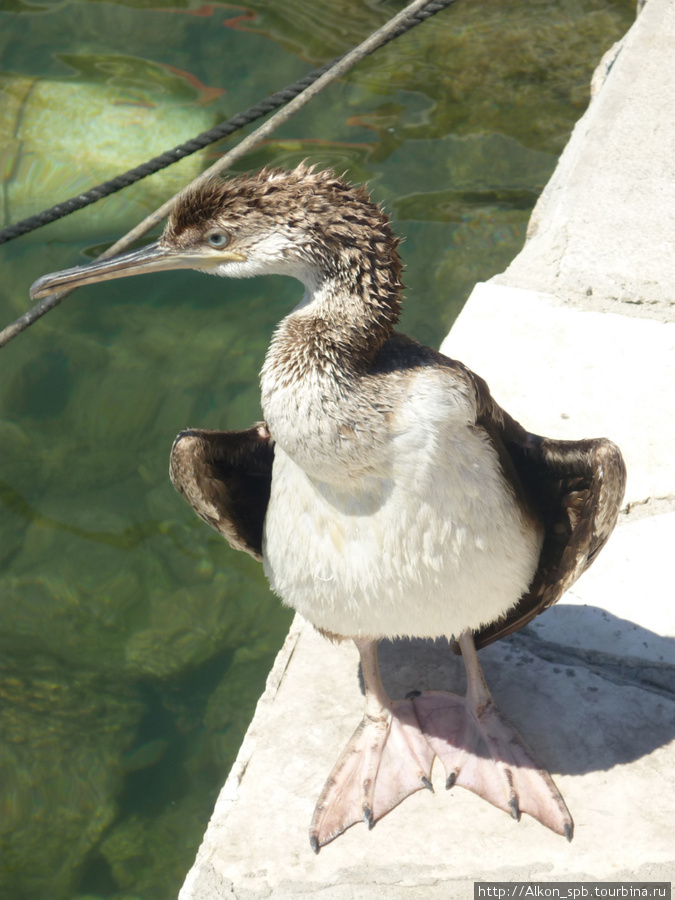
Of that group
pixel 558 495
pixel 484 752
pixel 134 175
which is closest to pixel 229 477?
pixel 558 495

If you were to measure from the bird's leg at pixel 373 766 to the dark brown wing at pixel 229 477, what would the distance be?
19.8 inches

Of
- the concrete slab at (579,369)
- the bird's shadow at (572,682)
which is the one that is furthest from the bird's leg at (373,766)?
the concrete slab at (579,369)

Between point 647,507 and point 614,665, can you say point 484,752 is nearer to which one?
point 614,665

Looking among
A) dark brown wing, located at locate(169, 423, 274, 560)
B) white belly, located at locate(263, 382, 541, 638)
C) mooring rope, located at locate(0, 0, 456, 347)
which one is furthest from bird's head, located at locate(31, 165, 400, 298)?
mooring rope, located at locate(0, 0, 456, 347)

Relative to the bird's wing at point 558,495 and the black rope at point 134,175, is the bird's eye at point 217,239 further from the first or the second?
the black rope at point 134,175

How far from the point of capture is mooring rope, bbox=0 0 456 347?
3869 mm

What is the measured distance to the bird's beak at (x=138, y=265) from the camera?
242 cm

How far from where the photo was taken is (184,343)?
5145 mm

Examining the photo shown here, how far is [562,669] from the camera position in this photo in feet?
9.89

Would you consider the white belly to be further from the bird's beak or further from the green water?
the green water

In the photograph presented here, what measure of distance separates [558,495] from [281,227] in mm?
1121

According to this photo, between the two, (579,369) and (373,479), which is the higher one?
(373,479)

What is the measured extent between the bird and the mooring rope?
1386mm

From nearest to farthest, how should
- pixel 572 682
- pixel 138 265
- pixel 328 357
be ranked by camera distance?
pixel 328 357
pixel 138 265
pixel 572 682
